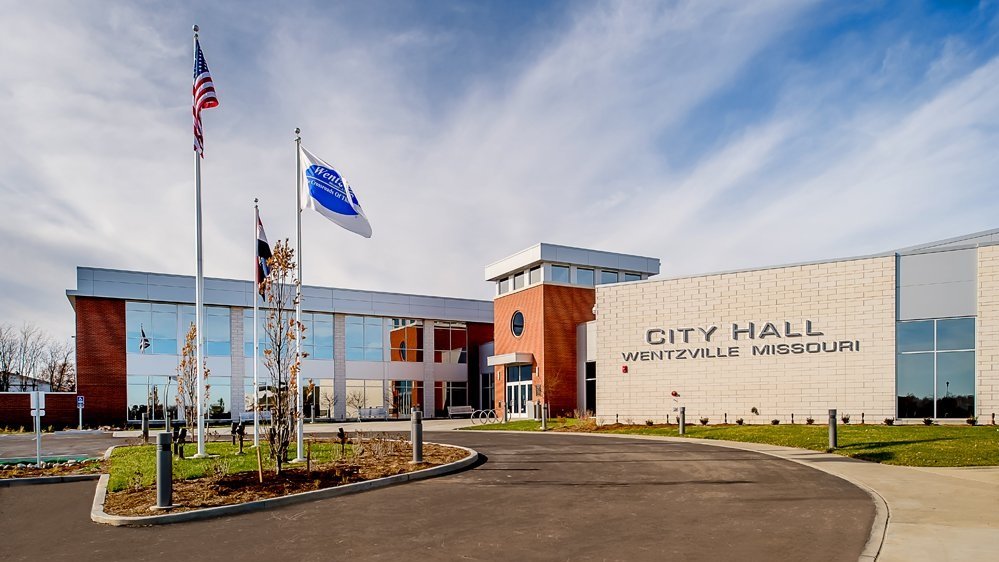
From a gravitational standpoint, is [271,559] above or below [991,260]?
below

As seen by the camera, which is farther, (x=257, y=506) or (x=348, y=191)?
(x=348, y=191)

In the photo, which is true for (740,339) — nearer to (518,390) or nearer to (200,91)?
(518,390)

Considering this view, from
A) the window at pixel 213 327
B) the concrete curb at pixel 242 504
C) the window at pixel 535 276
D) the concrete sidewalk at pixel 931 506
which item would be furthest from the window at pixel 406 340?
the concrete sidewalk at pixel 931 506

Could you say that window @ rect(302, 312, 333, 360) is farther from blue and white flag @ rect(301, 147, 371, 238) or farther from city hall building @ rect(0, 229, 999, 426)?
blue and white flag @ rect(301, 147, 371, 238)

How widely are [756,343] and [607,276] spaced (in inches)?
523

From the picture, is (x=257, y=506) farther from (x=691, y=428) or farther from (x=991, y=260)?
(x=991, y=260)

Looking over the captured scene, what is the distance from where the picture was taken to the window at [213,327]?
136 ft

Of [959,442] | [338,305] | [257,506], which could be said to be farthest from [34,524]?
[338,305]

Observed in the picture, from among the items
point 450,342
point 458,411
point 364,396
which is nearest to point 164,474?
point 364,396

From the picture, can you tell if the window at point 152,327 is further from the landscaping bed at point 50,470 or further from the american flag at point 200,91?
the american flag at point 200,91

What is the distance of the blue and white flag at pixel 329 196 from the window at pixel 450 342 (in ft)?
109

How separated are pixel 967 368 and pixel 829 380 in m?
4.18

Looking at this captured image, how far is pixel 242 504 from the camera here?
9992 mm

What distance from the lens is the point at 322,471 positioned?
12.8 m
